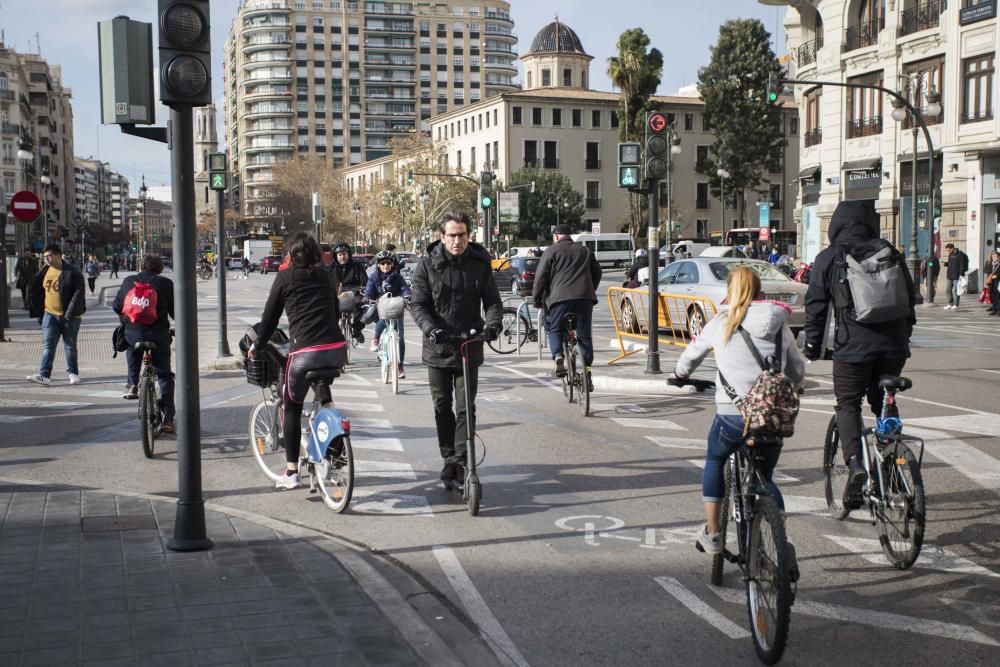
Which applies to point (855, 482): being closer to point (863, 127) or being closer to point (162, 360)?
point (162, 360)

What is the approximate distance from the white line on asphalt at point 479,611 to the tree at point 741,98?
232ft

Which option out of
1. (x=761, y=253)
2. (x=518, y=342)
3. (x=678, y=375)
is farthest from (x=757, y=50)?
(x=678, y=375)

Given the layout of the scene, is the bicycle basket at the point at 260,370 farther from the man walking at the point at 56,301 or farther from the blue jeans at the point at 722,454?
the man walking at the point at 56,301

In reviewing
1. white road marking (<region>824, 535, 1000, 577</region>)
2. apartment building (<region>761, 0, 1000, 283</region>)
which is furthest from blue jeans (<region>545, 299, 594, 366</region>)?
apartment building (<region>761, 0, 1000, 283</region>)

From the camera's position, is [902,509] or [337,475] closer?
[902,509]

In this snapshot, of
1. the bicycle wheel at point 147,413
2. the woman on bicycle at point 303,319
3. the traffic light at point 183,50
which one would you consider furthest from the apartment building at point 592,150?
the traffic light at point 183,50

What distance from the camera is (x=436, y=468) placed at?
8.57 meters

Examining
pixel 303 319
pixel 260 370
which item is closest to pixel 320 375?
pixel 303 319

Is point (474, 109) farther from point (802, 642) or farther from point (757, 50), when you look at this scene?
point (802, 642)

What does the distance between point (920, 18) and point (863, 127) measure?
476 cm

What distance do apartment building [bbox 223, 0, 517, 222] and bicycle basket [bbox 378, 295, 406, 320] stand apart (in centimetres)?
12565

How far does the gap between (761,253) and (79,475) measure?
46.7m

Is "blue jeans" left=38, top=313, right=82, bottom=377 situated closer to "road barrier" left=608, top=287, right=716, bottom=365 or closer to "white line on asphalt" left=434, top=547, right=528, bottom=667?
A: "road barrier" left=608, top=287, right=716, bottom=365

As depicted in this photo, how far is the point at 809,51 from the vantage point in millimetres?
46625
